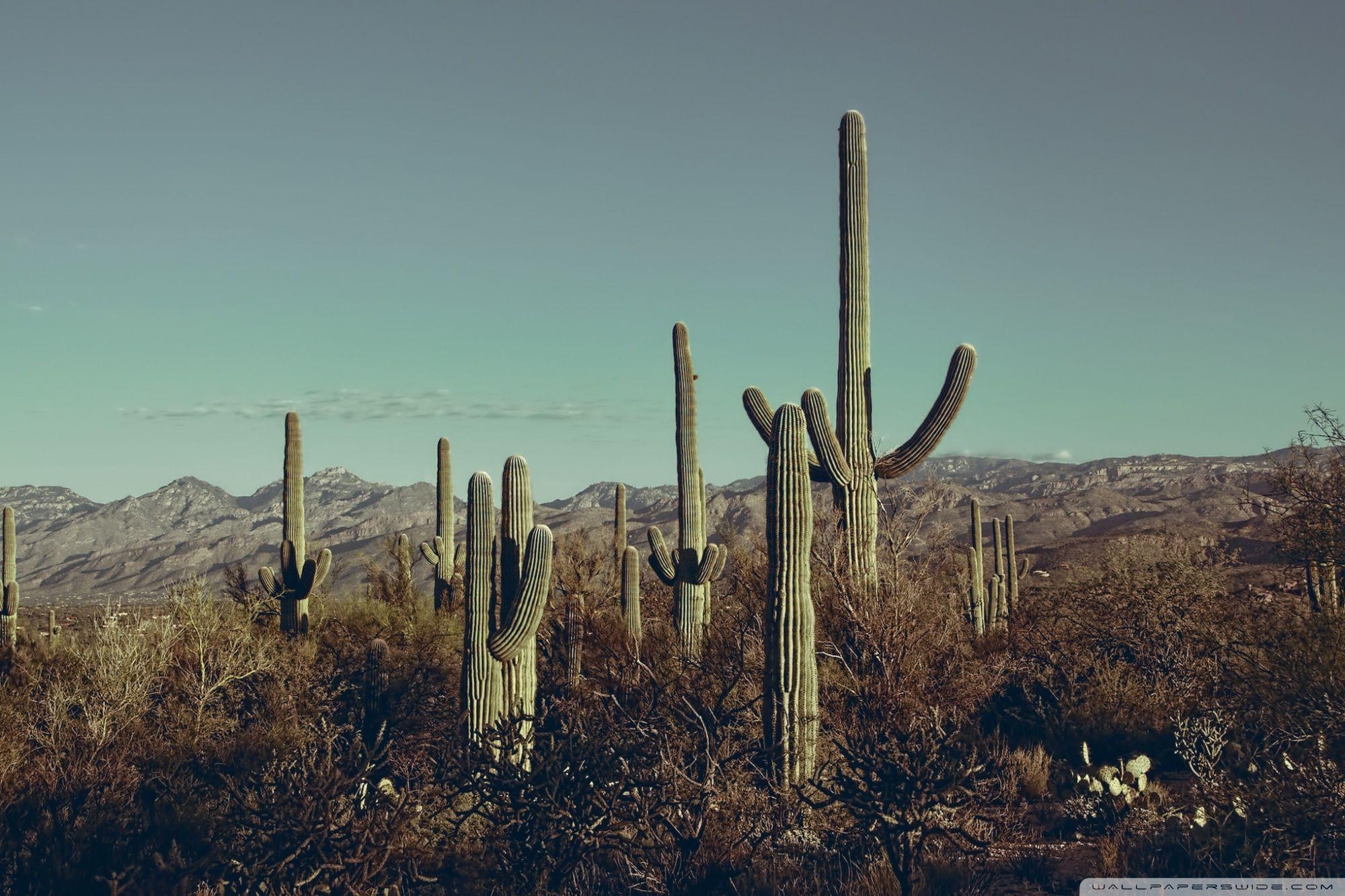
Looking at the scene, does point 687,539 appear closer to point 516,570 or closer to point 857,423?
point 857,423

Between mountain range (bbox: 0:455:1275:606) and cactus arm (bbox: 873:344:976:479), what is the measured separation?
1989mm

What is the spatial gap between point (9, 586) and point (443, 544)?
10.5 m

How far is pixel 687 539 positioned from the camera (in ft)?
53.3

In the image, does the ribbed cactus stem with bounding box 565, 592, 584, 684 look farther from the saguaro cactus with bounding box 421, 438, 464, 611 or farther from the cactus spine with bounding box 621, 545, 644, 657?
the saguaro cactus with bounding box 421, 438, 464, 611

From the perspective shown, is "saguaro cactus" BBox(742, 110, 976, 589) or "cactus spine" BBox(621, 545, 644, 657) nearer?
"saguaro cactus" BBox(742, 110, 976, 589)

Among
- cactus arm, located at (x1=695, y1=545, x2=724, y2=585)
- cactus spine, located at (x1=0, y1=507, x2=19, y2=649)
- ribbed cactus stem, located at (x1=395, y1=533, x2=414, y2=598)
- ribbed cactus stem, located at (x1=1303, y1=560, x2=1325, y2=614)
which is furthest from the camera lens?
cactus spine, located at (x1=0, y1=507, x2=19, y2=649)

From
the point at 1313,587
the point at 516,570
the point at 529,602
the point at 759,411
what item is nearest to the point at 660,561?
the point at 759,411

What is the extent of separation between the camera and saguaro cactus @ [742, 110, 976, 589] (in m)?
13.7

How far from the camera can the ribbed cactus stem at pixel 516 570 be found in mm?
10719

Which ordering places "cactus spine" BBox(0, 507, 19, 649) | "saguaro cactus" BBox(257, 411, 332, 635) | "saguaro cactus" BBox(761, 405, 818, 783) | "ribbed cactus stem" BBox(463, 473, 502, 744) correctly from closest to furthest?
1. "saguaro cactus" BBox(761, 405, 818, 783)
2. "ribbed cactus stem" BBox(463, 473, 502, 744)
3. "saguaro cactus" BBox(257, 411, 332, 635)
4. "cactus spine" BBox(0, 507, 19, 649)

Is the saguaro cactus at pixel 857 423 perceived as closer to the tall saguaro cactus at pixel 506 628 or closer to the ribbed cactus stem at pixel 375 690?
the tall saguaro cactus at pixel 506 628

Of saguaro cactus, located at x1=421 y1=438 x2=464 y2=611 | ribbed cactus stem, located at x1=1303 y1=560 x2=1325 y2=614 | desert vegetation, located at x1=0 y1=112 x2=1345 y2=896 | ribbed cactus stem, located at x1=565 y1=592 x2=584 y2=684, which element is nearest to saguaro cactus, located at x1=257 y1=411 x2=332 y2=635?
desert vegetation, located at x1=0 y1=112 x2=1345 y2=896

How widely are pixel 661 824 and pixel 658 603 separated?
13.3m

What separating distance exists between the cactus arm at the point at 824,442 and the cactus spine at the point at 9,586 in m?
15.4
